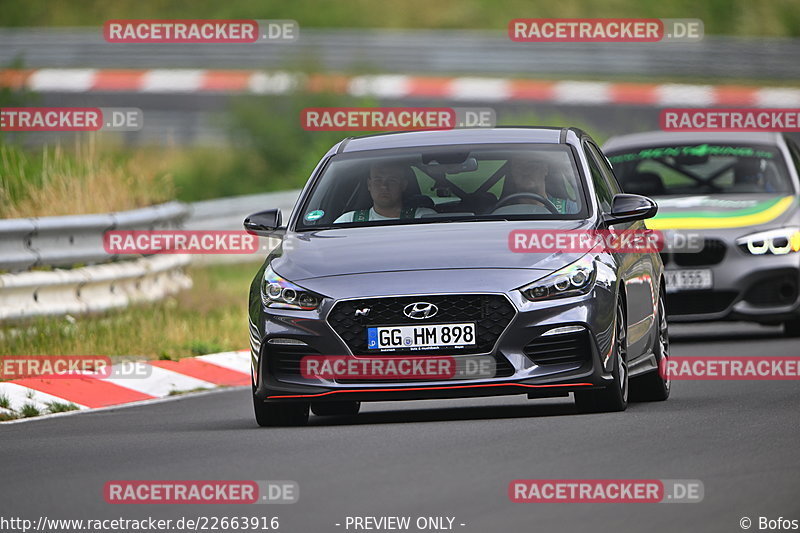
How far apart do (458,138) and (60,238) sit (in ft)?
15.5

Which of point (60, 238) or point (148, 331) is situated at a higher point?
point (60, 238)

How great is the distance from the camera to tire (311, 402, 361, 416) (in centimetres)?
1135

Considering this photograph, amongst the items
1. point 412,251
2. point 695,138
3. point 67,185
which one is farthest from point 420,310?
point 67,185

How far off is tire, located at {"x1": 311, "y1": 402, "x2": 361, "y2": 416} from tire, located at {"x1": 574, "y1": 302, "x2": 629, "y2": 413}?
1496mm

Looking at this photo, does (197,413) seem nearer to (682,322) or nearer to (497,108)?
(682,322)

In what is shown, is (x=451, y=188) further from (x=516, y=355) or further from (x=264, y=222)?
(x=516, y=355)

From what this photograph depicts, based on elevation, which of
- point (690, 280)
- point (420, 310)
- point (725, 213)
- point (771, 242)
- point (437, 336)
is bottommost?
point (690, 280)

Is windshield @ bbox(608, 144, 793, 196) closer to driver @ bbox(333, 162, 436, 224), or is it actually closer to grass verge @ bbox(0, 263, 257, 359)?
grass verge @ bbox(0, 263, 257, 359)

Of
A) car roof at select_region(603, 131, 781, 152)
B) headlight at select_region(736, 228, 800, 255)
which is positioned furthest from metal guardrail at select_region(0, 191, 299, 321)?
headlight at select_region(736, 228, 800, 255)

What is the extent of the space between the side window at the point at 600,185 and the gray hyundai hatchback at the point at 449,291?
41mm

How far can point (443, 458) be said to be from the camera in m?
8.73

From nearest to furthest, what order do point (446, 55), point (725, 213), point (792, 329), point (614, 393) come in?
1. point (614, 393)
2. point (725, 213)
3. point (792, 329)
4. point (446, 55)

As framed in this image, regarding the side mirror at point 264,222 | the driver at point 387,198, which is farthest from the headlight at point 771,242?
the side mirror at point 264,222

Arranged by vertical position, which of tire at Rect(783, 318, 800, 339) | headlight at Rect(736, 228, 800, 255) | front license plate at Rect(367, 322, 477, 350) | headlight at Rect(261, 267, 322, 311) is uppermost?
headlight at Rect(261, 267, 322, 311)
